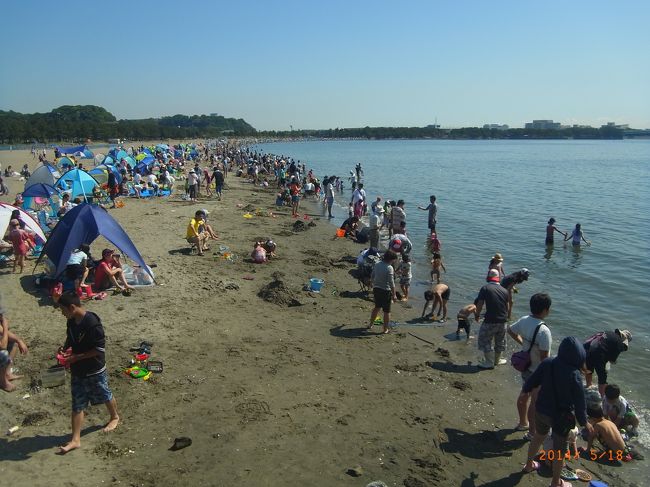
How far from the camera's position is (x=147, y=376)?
22.1ft

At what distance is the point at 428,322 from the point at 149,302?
593cm

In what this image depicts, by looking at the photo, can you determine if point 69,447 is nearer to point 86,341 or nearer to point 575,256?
point 86,341

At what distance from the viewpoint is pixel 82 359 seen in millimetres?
5055

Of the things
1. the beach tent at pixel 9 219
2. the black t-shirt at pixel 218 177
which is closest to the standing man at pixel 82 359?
the beach tent at pixel 9 219

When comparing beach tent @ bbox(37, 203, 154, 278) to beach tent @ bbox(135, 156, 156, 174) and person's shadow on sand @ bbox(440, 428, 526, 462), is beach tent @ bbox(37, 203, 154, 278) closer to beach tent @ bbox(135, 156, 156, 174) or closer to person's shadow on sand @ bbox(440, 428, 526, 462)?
person's shadow on sand @ bbox(440, 428, 526, 462)

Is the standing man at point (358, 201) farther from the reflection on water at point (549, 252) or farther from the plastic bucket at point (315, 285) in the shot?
the plastic bucket at point (315, 285)

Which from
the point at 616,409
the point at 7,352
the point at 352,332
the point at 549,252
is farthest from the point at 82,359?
the point at 549,252

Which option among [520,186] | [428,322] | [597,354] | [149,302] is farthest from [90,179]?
[520,186]

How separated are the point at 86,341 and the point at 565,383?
5.00 m

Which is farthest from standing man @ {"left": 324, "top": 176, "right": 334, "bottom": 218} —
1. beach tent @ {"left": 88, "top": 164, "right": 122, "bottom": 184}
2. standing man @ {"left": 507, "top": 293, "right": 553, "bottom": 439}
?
standing man @ {"left": 507, "top": 293, "right": 553, "bottom": 439}

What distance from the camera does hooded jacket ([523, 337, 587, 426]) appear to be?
4430 mm

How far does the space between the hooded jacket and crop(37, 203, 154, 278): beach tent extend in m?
8.52

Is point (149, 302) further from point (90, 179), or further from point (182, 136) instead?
point (182, 136)

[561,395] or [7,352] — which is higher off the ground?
[561,395]
